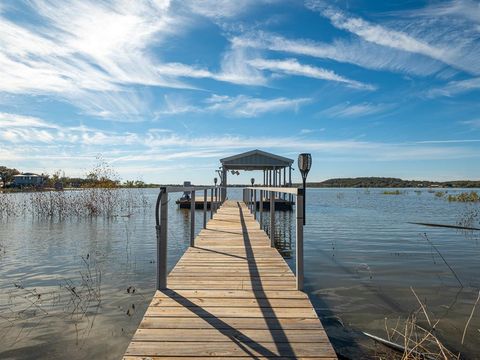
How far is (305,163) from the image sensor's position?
8.79 metres

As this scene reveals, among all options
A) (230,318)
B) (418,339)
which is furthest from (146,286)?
(418,339)

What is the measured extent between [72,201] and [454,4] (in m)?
18.6

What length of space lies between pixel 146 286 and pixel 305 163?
4.85 meters

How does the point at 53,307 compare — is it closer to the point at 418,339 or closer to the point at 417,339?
the point at 417,339

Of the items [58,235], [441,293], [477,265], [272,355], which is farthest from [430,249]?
[58,235]

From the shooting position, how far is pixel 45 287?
20.5 feet

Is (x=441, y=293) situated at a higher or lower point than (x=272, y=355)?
lower

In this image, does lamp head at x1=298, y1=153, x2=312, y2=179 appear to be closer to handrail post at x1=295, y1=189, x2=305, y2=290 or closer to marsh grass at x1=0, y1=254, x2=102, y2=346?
handrail post at x1=295, y1=189, x2=305, y2=290

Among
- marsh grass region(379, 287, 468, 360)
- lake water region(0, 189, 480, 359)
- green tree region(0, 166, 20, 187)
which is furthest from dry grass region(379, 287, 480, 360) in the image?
green tree region(0, 166, 20, 187)

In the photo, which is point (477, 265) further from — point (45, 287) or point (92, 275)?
point (45, 287)

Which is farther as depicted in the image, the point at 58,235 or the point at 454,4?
the point at 58,235

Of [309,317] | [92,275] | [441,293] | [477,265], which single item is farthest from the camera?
[477,265]

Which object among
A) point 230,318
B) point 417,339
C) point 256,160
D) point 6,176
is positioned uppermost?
point 6,176

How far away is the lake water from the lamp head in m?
2.24
